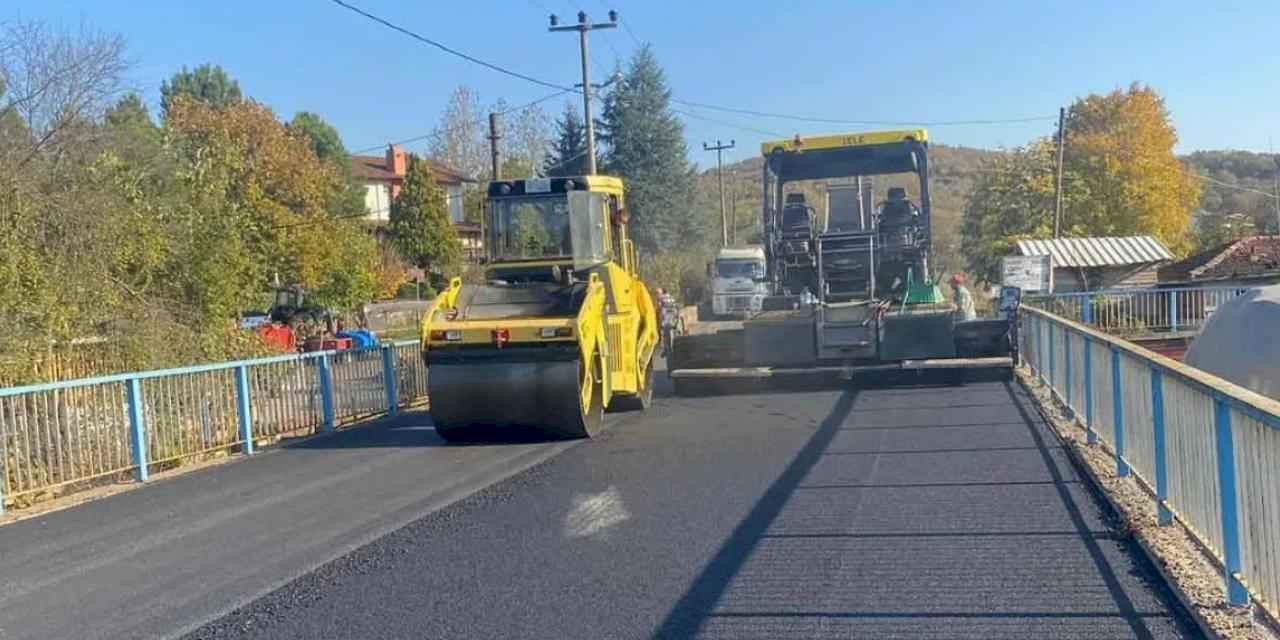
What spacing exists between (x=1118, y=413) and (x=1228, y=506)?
11.8 ft

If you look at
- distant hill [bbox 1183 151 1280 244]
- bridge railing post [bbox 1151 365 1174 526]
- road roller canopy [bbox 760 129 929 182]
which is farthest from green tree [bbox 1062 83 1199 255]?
bridge railing post [bbox 1151 365 1174 526]

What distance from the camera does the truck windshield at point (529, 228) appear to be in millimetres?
14773

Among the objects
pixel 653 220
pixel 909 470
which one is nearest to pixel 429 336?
pixel 909 470

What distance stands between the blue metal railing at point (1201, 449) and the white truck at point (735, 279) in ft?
94.1

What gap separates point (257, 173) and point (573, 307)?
34746 millimetres

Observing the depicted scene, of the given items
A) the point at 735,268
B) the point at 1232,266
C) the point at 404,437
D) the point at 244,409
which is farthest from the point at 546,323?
the point at 735,268

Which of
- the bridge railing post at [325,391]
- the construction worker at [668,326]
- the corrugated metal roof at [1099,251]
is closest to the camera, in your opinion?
the bridge railing post at [325,391]

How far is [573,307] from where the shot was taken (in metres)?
13.5

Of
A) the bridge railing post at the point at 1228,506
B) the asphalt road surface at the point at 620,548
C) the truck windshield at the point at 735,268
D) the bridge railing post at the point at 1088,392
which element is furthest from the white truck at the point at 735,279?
the bridge railing post at the point at 1228,506

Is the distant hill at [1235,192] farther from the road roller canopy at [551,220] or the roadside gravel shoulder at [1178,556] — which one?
the roadside gravel shoulder at [1178,556]

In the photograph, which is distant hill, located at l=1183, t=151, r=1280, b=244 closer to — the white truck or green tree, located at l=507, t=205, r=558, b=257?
the white truck

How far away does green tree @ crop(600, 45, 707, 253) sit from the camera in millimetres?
59969

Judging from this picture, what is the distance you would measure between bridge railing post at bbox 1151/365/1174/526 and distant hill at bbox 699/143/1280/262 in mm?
Answer: 53544

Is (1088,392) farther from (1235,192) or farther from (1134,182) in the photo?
(1235,192)
